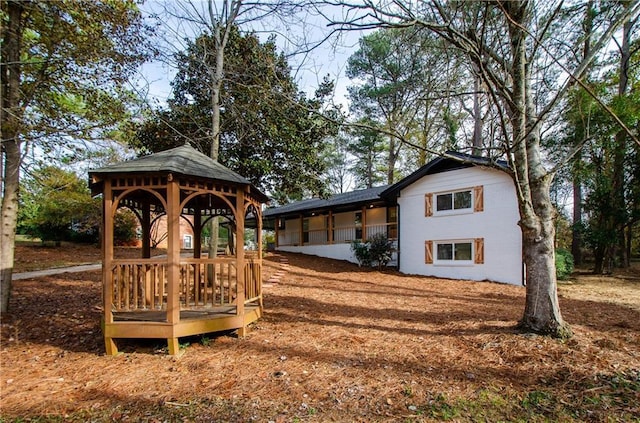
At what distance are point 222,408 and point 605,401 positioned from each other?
4001mm

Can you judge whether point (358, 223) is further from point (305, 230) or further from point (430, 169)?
point (430, 169)

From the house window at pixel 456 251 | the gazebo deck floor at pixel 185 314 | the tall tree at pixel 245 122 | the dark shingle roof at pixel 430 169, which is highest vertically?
the tall tree at pixel 245 122

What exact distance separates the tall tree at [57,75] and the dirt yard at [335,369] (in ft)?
10.1

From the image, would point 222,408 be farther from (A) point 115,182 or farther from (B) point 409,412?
(A) point 115,182

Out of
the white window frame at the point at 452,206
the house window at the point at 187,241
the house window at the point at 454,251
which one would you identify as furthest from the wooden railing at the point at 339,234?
the house window at the point at 187,241

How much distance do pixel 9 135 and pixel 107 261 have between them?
158 inches

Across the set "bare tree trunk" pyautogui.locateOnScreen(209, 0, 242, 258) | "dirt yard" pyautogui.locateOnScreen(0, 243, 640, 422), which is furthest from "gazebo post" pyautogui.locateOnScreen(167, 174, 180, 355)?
"bare tree trunk" pyautogui.locateOnScreen(209, 0, 242, 258)

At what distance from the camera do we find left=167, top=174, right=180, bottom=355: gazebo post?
5.07 meters

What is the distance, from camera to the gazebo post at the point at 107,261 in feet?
16.8

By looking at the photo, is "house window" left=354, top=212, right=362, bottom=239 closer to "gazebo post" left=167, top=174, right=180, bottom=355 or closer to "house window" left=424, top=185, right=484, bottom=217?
"house window" left=424, top=185, right=484, bottom=217

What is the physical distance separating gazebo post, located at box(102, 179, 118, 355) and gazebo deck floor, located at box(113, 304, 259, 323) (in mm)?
288

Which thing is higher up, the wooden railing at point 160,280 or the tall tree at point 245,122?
the tall tree at point 245,122

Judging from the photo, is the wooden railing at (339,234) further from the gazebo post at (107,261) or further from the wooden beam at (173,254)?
the gazebo post at (107,261)

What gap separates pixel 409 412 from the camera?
3.35 metres
